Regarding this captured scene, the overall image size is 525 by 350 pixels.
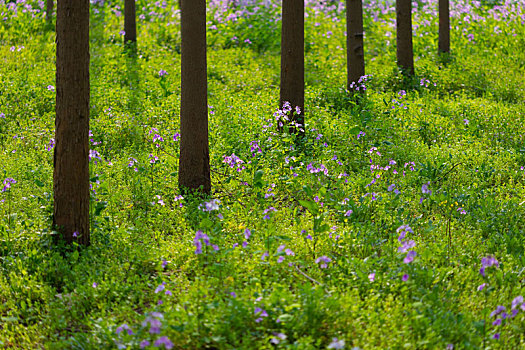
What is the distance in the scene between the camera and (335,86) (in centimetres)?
1095

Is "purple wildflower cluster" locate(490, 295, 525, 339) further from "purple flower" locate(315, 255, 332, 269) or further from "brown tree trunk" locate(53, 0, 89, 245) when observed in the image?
"brown tree trunk" locate(53, 0, 89, 245)

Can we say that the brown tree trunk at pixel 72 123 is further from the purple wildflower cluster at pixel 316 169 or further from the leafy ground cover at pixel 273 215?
the purple wildflower cluster at pixel 316 169

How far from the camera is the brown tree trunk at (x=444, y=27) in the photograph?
1334cm

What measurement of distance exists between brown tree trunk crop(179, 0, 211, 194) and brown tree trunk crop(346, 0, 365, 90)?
4173 mm

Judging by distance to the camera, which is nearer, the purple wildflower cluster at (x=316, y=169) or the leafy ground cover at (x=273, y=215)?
the leafy ground cover at (x=273, y=215)

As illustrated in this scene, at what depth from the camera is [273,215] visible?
19.6ft

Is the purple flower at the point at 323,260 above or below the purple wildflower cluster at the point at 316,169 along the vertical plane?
below

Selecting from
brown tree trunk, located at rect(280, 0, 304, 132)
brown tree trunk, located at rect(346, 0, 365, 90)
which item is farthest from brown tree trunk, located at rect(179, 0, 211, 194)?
brown tree trunk, located at rect(346, 0, 365, 90)

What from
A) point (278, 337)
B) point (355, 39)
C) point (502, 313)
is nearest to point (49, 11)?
point (355, 39)

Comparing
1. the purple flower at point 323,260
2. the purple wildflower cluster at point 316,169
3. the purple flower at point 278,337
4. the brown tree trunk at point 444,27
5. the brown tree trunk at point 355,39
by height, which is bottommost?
the purple flower at point 278,337

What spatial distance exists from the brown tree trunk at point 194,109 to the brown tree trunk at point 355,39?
417cm

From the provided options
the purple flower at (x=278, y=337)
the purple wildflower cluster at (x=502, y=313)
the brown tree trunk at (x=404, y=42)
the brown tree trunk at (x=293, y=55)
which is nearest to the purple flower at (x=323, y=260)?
the purple flower at (x=278, y=337)

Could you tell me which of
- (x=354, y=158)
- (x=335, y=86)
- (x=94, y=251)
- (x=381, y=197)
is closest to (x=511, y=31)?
(x=335, y=86)

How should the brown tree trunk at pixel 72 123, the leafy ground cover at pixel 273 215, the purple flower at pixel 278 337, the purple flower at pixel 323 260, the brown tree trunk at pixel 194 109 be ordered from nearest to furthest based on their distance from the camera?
the purple flower at pixel 278 337
the leafy ground cover at pixel 273 215
the purple flower at pixel 323 260
the brown tree trunk at pixel 72 123
the brown tree trunk at pixel 194 109
